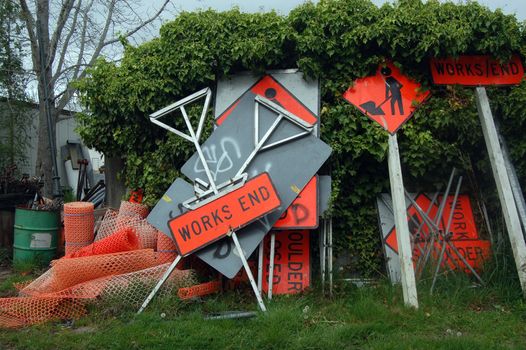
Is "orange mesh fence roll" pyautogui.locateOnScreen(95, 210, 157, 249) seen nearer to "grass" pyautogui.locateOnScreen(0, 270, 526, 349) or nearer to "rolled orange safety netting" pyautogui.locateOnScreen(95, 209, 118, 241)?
"rolled orange safety netting" pyautogui.locateOnScreen(95, 209, 118, 241)

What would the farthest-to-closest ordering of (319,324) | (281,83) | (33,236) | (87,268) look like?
(33,236)
(281,83)
(87,268)
(319,324)

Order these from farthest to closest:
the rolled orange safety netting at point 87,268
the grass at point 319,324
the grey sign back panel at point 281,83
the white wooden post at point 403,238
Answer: the grey sign back panel at point 281,83 → the rolled orange safety netting at point 87,268 → the white wooden post at point 403,238 → the grass at point 319,324

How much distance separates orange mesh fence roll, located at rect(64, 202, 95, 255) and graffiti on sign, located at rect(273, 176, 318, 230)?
263 cm

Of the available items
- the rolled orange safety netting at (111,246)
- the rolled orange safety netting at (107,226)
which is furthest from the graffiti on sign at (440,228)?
the rolled orange safety netting at (107,226)

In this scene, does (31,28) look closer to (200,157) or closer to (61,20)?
(61,20)

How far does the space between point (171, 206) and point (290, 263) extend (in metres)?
1.43

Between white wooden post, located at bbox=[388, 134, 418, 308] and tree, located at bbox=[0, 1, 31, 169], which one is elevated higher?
tree, located at bbox=[0, 1, 31, 169]

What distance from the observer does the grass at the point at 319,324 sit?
4352mm

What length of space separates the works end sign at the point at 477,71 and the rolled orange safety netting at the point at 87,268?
3915mm

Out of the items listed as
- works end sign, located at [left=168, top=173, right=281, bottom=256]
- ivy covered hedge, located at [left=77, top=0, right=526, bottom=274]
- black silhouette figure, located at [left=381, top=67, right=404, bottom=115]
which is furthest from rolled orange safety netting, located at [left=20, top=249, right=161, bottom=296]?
black silhouette figure, located at [left=381, top=67, right=404, bottom=115]

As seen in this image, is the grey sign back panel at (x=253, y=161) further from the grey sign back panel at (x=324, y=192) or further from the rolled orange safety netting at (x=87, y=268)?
the rolled orange safety netting at (x=87, y=268)

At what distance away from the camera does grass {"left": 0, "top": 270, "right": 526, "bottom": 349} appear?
14.3ft

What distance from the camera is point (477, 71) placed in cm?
608

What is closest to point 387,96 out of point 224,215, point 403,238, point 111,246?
point 403,238
